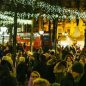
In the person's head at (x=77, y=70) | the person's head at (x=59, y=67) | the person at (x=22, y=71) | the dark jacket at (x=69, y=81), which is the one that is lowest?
the person at (x=22, y=71)

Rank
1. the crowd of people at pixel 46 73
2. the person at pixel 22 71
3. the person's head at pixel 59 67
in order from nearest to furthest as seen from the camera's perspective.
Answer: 1. the crowd of people at pixel 46 73
2. the person's head at pixel 59 67
3. the person at pixel 22 71

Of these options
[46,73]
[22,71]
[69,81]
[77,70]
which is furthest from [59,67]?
[22,71]

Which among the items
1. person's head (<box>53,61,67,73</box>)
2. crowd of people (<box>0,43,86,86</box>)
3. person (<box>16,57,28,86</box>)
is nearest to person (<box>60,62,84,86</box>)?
crowd of people (<box>0,43,86,86</box>)

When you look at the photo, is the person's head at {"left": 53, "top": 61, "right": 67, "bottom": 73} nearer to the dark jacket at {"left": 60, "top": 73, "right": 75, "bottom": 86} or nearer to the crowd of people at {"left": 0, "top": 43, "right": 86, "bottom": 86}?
the crowd of people at {"left": 0, "top": 43, "right": 86, "bottom": 86}

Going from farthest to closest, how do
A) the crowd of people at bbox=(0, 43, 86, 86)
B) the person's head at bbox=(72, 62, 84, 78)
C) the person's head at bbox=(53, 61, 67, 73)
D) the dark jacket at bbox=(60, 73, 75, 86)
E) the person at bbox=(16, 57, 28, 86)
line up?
the person at bbox=(16, 57, 28, 86), the person's head at bbox=(53, 61, 67, 73), the person's head at bbox=(72, 62, 84, 78), the dark jacket at bbox=(60, 73, 75, 86), the crowd of people at bbox=(0, 43, 86, 86)

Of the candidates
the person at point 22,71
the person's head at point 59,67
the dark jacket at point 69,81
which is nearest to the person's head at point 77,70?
the dark jacket at point 69,81

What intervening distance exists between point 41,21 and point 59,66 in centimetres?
4377

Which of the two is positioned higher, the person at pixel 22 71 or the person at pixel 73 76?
the person at pixel 73 76

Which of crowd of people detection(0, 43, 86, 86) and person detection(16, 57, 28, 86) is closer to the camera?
crowd of people detection(0, 43, 86, 86)

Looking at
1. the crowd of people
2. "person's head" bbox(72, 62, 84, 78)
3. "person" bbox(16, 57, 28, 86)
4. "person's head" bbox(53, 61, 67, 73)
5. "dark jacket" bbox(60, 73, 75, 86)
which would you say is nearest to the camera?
the crowd of people

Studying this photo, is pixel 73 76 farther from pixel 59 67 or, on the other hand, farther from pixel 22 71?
pixel 22 71

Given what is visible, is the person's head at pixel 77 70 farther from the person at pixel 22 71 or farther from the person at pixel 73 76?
the person at pixel 22 71

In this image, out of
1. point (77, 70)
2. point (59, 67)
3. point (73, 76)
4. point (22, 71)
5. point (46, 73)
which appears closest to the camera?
point (73, 76)

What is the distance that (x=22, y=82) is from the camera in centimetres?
1897
